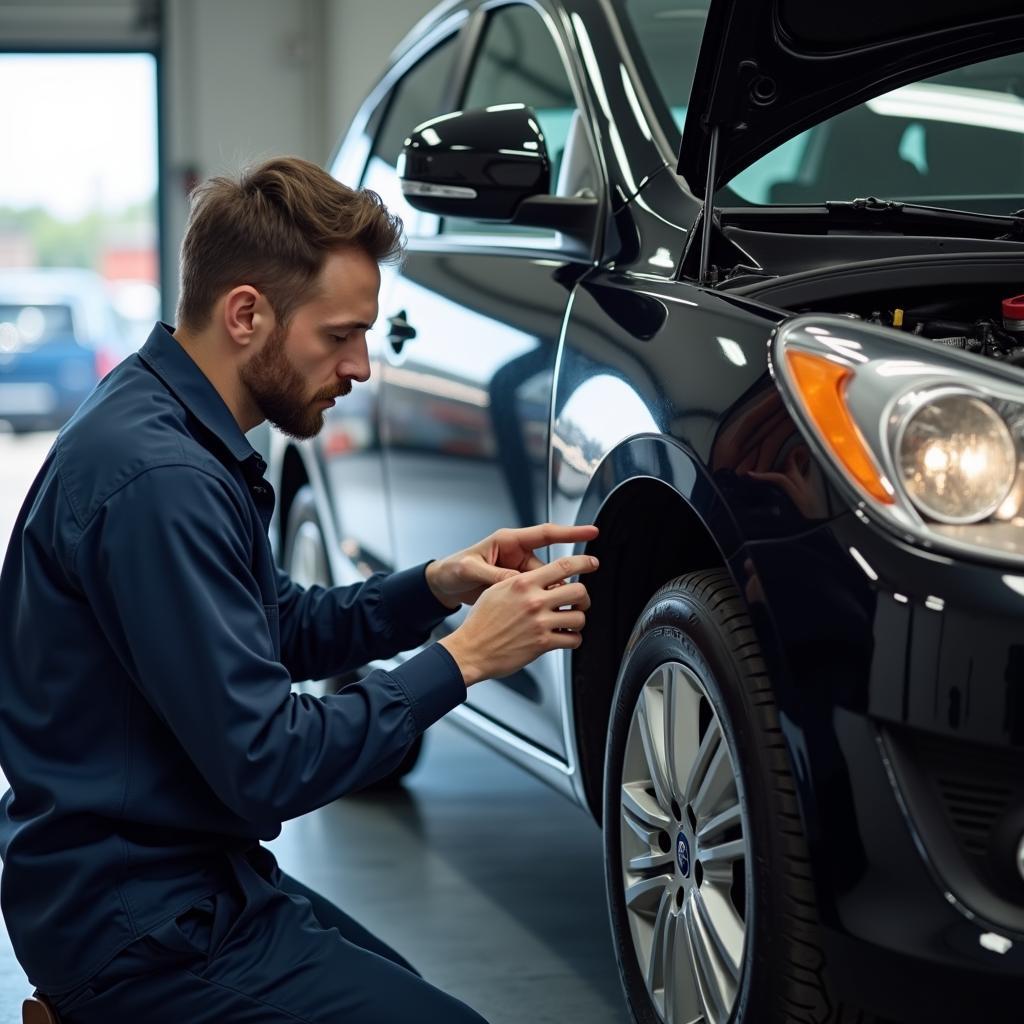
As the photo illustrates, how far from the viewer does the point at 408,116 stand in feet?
11.4

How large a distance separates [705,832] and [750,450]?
423mm

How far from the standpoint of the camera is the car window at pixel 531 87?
2.53m

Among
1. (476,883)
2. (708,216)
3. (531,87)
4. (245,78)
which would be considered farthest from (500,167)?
(245,78)

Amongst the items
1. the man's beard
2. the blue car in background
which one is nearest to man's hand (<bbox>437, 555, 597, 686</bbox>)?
the man's beard

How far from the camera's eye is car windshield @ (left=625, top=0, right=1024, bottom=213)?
257 centimetres

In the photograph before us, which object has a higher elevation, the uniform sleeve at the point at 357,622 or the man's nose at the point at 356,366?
the man's nose at the point at 356,366

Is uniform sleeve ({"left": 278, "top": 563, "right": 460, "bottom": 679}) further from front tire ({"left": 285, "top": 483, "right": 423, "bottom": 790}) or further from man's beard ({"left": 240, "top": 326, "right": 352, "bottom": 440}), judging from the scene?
front tire ({"left": 285, "top": 483, "right": 423, "bottom": 790})

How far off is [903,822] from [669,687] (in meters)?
0.44

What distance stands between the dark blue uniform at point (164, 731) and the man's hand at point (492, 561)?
0.90 ft

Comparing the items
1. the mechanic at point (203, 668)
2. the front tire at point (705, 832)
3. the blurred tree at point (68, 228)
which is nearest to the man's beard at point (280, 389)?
the mechanic at point (203, 668)

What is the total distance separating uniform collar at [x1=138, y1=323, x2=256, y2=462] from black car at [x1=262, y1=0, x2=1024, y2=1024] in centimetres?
46

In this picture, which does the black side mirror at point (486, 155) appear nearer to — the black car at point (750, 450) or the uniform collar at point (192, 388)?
the black car at point (750, 450)

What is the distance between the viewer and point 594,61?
248 centimetres

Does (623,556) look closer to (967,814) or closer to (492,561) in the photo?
(492,561)
